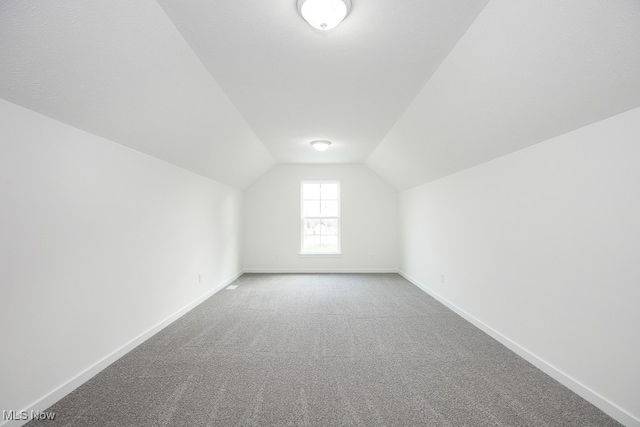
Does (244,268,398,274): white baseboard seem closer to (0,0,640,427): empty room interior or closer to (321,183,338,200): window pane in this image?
(321,183,338,200): window pane

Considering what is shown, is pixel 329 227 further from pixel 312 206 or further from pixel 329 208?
pixel 312 206

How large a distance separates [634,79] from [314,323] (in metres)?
3.25

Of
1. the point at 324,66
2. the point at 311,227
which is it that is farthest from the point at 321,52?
A: the point at 311,227

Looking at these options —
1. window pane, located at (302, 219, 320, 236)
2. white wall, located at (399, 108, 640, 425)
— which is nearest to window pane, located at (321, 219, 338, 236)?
window pane, located at (302, 219, 320, 236)

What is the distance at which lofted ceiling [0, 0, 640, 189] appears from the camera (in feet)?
4.73

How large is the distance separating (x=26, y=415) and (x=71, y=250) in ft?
3.28

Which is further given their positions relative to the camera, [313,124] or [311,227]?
[311,227]

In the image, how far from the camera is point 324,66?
7.61 ft

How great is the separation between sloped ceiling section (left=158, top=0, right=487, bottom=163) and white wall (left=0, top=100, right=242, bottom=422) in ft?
3.81

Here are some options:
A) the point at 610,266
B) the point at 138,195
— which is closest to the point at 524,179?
the point at 610,266

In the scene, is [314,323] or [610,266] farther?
[314,323]

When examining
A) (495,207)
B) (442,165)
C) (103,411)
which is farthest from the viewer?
(442,165)

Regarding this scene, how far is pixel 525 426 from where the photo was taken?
1.67m

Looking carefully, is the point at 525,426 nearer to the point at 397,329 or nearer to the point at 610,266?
the point at 610,266
